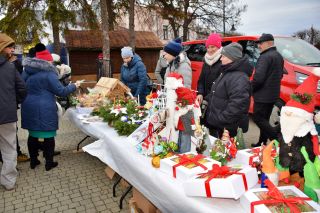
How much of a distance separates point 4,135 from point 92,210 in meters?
1.44

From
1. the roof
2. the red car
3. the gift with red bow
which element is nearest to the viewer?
the gift with red bow

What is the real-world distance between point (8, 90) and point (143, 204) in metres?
2.12

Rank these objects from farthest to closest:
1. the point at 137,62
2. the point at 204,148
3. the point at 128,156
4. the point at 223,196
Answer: the point at 137,62, the point at 128,156, the point at 204,148, the point at 223,196

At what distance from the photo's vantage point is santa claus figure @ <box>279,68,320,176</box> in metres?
1.79

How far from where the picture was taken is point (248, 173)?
1.79 meters

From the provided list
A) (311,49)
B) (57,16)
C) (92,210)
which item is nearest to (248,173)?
(92,210)

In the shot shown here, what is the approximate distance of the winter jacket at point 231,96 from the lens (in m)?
2.71

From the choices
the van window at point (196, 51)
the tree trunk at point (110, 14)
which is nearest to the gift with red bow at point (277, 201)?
the van window at point (196, 51)

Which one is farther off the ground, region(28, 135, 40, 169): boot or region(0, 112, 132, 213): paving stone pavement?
region(28, 135, 40, 169): boot

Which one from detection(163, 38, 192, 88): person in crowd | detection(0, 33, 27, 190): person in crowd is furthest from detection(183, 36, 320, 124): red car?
detection(0, 33, 27, 190): person in crowd

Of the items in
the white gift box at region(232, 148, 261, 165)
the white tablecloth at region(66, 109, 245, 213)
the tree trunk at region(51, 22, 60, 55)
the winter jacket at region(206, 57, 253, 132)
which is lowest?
the white tablecloth at region(66, 109, 245, 213)

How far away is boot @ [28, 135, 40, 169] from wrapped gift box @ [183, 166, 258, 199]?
3.06 metres

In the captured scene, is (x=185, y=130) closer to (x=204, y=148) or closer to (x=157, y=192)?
(x=204, y=148)

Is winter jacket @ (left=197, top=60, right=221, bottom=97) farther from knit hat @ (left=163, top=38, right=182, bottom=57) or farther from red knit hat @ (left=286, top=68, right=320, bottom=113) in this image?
red knit hat @ (left=286, top=68, right=320, bottom=113)
